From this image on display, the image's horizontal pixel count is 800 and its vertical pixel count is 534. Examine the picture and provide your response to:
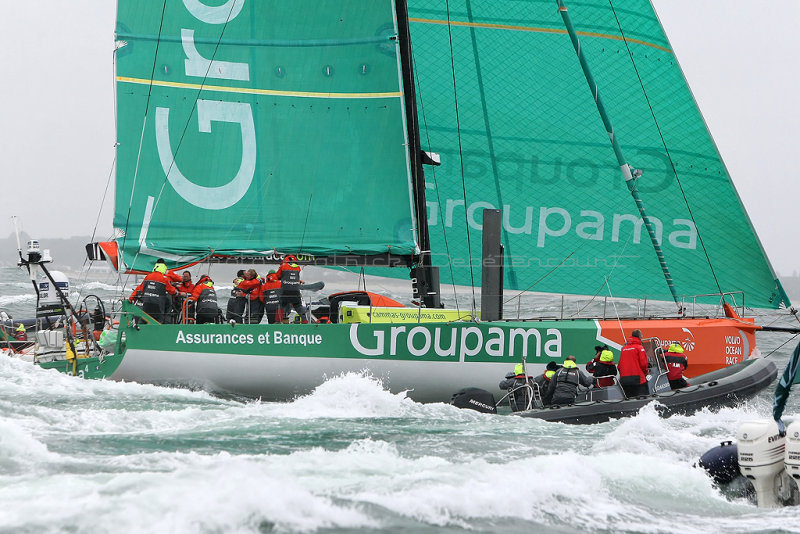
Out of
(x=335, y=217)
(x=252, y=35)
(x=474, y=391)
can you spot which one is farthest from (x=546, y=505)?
(x=252, y=35)

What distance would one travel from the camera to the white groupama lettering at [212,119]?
488 inches

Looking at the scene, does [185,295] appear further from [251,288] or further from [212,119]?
[212,119]

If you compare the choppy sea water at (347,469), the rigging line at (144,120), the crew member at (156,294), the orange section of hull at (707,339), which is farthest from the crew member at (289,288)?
the orange section of hull at (707,339)

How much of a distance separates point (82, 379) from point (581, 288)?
6.78m

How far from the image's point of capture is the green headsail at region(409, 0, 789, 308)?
12305 mm

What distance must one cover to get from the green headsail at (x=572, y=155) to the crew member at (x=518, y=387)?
3120 mm

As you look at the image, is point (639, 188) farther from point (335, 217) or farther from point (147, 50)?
point (147, 50)

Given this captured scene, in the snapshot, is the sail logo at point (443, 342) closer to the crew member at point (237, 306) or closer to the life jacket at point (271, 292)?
the life jacket at point (271, 292)

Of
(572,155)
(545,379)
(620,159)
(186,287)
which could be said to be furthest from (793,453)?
(186,287)

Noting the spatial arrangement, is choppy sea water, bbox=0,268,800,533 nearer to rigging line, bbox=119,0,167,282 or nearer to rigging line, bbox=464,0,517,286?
rigging line, bbox=119,0,167,282

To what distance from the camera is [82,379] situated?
11047mm

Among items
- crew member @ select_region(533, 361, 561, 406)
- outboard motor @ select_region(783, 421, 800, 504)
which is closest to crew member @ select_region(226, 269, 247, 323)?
crew member @ select_region(533, 361, 561, 406)

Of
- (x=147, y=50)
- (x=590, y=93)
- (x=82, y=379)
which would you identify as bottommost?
(x=82, y=379)

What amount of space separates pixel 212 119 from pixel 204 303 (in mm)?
2764
